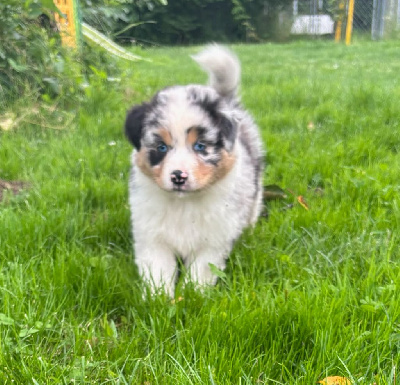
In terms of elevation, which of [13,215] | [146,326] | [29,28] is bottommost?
[146,326]

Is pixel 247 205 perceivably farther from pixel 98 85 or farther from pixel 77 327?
pixel 98 85

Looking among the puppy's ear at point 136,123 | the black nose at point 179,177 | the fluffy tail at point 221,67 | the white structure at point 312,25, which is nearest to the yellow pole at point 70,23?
the fluffy tail at point 221,67

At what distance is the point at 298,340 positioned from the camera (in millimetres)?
1673

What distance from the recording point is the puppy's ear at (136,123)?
7.43ft

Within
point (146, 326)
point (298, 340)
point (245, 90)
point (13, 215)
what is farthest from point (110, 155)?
point (245, 90)

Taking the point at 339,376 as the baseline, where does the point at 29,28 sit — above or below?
above

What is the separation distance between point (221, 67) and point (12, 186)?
161cm

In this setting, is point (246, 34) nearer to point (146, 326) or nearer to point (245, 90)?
point (245, 90)

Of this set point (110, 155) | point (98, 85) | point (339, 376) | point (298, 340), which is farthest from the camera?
point (98, 85)

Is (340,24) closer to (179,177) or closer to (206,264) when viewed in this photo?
(206,264)

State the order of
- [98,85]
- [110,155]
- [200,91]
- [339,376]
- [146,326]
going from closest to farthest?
1. [339,376]
2. [146,326]
3. [200,91]
4. [110,155]
5. [98,85]

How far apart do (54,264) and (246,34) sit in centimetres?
2224

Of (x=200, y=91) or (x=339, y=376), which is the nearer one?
(x=339, y=376)

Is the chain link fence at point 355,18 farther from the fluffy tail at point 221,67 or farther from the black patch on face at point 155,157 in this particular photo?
the black patch on face at point 155,157
